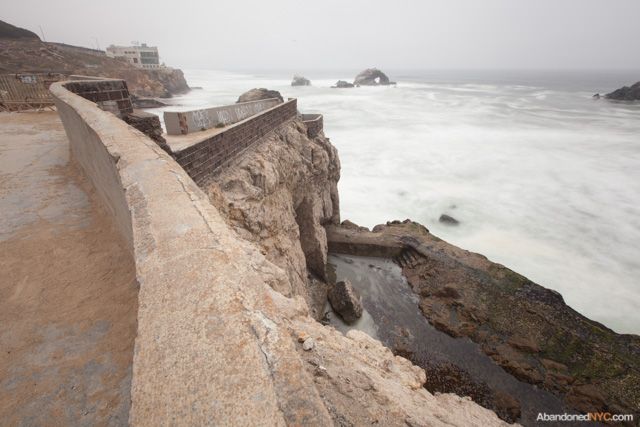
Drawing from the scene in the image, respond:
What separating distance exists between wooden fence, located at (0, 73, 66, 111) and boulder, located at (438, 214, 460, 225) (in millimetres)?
18928

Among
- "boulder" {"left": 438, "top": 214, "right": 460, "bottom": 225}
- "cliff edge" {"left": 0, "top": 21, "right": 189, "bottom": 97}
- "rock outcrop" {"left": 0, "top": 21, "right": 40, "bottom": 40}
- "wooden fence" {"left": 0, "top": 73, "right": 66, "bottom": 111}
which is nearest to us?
"wooden fence" {"left": 0, "top": 73, "right": 66, "bottom": 111}

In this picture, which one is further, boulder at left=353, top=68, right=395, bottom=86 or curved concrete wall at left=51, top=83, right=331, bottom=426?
boulder at left=353, top=68, right=395, bottom=86

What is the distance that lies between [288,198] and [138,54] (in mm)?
74475

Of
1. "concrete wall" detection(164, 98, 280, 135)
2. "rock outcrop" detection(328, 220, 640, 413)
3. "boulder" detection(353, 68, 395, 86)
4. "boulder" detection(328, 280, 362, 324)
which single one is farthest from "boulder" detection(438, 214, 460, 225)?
"boulder" detection(353, 68, 395, 86)

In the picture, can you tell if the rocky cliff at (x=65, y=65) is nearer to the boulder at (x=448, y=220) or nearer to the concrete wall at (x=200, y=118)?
the concrete wall at (x=200, y=118)

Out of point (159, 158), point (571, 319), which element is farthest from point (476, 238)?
point (159, 158)

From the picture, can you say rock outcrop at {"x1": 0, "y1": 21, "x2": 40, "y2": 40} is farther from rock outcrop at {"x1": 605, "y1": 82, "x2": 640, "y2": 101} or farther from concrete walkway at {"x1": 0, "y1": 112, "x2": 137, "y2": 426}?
rock outcrop at {"x1": 605, "y1": 82, "x2": 640, "y2": 101}

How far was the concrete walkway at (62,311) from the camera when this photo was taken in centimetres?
163

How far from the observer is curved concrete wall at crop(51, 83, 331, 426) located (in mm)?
968

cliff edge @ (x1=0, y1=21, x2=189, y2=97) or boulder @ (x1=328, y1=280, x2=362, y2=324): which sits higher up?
cliff edge @ (x1=0, y1=21, x2=189, y2=97)

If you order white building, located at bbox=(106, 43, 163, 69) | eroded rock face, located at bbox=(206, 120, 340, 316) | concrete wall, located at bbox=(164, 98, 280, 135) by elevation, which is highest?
white building, located at bbox=(106, 43, 163, 69)

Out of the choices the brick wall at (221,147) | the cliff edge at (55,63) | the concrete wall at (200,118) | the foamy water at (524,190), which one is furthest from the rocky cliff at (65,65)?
the brick wall at (221,147)

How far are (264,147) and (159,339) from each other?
758 centimetres

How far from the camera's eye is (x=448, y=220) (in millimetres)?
17172
